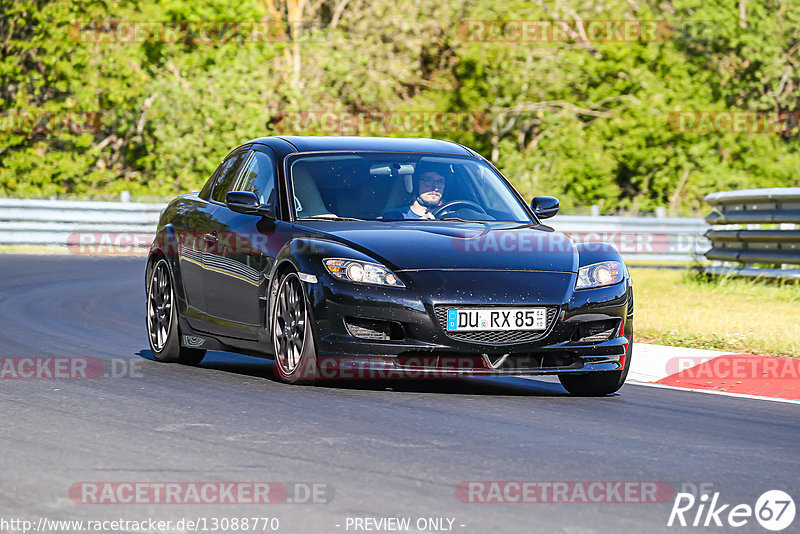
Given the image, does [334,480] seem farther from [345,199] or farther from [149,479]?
[345,199]

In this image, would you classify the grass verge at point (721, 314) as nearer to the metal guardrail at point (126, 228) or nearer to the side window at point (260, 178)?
the side window at point (260, 178)

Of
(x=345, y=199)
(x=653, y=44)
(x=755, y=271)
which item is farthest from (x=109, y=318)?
(x=653, y=44)

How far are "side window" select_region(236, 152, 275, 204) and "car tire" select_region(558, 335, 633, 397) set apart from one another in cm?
232

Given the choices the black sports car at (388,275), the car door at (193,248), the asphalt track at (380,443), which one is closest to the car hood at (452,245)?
the black sports car at (388,275)

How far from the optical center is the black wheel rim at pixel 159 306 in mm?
10797

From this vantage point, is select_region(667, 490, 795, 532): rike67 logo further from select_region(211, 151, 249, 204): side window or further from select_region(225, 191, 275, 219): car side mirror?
select_region(211, 151, 249, 204): side window

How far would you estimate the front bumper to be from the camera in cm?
833

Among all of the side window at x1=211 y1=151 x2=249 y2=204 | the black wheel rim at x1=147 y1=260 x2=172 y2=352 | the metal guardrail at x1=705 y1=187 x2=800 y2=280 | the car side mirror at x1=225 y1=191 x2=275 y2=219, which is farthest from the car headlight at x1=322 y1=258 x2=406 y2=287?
the metal guardrail at x1=705 y1=187 x2=800 y2=280

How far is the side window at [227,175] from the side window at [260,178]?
15 centimetres

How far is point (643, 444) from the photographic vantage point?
705cm

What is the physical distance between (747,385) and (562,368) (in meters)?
1.63

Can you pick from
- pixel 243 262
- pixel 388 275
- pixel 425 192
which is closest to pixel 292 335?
pixel 388 275

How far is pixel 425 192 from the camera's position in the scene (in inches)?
384

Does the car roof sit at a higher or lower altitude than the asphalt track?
higher
